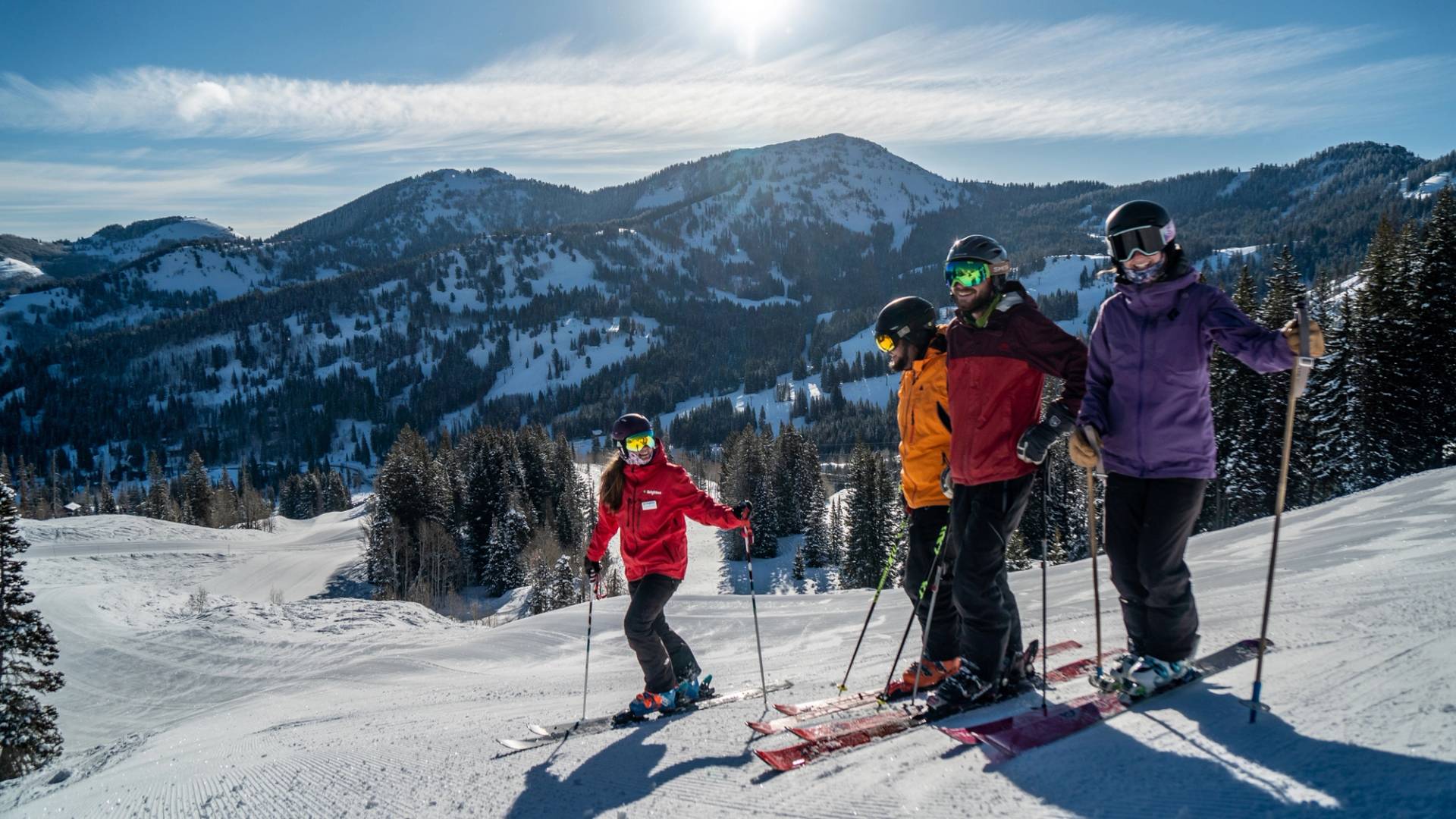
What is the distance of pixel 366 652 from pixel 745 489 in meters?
51.7

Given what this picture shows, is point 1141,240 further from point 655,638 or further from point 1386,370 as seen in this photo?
point 1386,370

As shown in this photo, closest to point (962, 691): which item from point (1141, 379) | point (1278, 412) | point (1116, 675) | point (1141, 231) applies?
point (1116, 675)

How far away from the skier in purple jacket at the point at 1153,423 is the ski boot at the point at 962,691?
62 cm

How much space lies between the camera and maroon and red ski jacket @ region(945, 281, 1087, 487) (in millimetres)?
3744

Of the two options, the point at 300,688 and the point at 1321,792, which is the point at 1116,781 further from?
the point at 300,688

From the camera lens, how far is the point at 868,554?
44469 mm

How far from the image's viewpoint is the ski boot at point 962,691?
389cm

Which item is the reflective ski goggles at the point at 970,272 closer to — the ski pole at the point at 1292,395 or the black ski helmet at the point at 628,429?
the ski pole at the point at 1292,395

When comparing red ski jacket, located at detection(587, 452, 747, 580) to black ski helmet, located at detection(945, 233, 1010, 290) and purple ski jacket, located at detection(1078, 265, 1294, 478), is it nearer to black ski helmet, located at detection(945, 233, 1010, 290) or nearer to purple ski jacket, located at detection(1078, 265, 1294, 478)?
black ski helmet, located at detection(945, 233, 1010, 290)

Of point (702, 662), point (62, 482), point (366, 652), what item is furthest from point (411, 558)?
point (62, 482)

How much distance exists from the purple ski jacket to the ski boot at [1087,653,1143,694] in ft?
3.12

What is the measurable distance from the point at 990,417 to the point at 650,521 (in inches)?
100

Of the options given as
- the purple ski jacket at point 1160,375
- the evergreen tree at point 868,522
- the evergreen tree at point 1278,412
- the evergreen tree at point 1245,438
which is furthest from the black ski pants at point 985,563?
the evergreen tree at point 868,522

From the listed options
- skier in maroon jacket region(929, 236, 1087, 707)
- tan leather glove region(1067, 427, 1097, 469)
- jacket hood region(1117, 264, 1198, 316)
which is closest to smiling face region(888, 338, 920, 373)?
skier in maroon jacket region(929, 236, 1087, 707)
